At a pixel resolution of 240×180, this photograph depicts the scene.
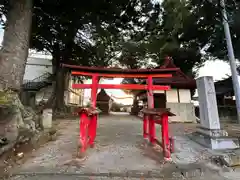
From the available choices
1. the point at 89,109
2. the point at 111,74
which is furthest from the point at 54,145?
the point at 111,74

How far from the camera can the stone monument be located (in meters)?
5.76

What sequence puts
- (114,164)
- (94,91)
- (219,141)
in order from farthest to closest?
(219,141) < (94,91) < (114,164)

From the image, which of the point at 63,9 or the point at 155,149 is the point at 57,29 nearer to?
the point at 63,9

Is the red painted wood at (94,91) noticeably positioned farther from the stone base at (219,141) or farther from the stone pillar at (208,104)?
the stone base at (219,141)

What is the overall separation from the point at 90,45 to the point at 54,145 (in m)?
10.3

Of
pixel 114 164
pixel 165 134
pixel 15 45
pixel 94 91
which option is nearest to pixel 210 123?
pixel 165 134

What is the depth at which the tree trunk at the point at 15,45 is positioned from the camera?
Result: 5.46 metres

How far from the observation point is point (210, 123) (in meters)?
5.98

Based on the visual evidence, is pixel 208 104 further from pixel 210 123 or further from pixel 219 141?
pixel 219 141

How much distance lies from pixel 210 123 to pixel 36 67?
1935 cm

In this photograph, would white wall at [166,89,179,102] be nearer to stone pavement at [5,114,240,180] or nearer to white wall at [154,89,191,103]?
white wall at [154,89,191,103]

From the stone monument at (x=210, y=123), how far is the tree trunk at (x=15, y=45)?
6.69 meters

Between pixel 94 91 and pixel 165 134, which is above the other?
pixel 94 91

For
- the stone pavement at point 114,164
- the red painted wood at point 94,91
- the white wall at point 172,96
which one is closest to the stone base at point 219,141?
the stone pavement at point 114,164
